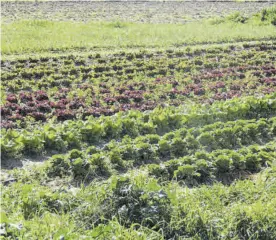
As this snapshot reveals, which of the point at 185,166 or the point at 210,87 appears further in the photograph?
the point at 210,87

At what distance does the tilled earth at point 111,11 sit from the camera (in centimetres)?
2380

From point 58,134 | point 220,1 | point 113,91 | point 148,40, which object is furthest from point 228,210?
point 220,1

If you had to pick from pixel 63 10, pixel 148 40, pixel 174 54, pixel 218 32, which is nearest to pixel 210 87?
pixel 174 54

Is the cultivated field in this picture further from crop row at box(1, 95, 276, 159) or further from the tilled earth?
the tilled earth

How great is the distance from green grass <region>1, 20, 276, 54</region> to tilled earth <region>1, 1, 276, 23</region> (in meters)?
3.69

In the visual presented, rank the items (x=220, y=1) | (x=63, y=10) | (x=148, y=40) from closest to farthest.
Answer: (x=148, y=40) < (x=63, y=10) < (x=220, y=1)

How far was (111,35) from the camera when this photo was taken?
56.9 feet

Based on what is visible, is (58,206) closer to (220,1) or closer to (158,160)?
(158,160)

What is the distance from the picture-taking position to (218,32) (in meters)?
18.9

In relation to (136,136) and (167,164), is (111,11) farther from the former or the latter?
(167,164)

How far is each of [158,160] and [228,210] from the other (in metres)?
2.10

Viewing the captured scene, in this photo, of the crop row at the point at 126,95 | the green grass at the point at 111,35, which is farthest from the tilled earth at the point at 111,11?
the crop row at the point at 126,95

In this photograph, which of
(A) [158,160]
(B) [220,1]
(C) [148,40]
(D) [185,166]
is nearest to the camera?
(D) [185,166]

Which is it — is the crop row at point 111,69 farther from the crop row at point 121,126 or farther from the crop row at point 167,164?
the crop row at point 167,164
